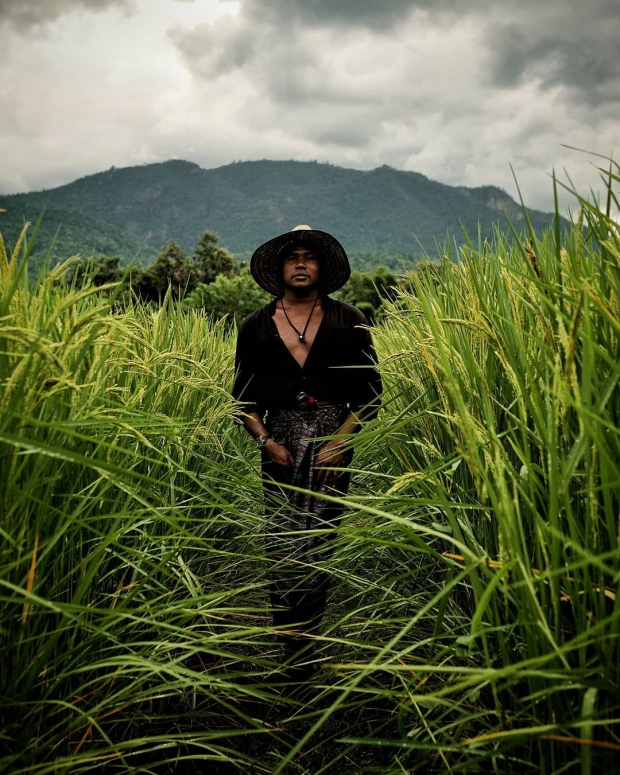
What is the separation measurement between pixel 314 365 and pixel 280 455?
42 cm

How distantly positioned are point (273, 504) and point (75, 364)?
56.4 inches

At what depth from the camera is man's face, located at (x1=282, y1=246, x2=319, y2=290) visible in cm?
255

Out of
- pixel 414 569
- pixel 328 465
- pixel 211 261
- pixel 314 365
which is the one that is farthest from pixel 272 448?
pixel 211 261

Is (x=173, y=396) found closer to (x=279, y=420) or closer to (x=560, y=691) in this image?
(x=279, y=420)

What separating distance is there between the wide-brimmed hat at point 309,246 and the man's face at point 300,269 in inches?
1.7

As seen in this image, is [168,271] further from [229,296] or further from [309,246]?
[309,246]

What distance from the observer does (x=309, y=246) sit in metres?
2.62

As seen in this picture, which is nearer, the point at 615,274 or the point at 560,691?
the point at 560,691

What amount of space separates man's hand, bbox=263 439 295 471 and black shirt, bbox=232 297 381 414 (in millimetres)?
189

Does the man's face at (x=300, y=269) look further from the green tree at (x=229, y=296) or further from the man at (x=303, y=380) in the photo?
the green tree at (x=229, y=296)

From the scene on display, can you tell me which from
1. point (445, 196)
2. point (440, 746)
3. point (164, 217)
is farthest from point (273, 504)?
point (445, 196)

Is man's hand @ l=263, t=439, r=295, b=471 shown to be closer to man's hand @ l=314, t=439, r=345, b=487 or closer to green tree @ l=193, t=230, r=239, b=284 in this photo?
man's hand @ l=314, t=439, r=345, b=487

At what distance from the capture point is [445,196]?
19338cm

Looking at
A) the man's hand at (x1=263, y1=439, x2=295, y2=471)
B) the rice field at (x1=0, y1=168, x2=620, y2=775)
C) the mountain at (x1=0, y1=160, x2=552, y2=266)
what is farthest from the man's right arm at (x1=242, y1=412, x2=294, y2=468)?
the mountain at (x1=0, y1=160, x2=552, y2=266)
